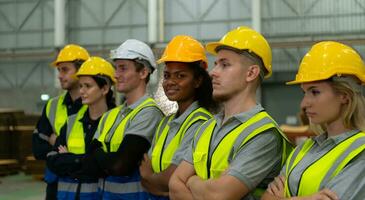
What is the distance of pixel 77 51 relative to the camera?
4812mm

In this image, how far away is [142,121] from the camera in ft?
11.8

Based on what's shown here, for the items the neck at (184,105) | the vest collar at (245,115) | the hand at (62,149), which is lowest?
the hand at (62,149)

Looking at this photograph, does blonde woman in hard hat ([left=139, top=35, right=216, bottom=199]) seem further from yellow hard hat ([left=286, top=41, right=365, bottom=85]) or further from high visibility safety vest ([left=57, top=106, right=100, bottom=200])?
yellow hard hat ([left=286, top=41, right=365, bottom=85])

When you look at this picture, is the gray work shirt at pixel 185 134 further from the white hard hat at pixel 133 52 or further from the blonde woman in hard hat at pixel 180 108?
the white hard hat at pixel 133 52

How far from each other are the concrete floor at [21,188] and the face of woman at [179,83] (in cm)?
682

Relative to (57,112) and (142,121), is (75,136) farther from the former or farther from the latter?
(142,121)

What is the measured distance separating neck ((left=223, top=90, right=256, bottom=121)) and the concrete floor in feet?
24.3

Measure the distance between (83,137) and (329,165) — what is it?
2.30 m

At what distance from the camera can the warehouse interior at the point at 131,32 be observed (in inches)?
518

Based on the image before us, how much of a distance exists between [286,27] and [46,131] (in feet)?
36.7

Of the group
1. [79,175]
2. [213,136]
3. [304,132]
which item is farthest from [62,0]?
[213,136]

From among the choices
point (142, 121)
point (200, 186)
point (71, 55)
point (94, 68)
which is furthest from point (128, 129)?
point (71, 55)

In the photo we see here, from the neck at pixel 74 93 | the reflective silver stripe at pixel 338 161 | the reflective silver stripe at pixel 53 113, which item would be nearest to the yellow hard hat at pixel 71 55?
the neck at pixel 74 93

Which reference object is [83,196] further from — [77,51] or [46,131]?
[77,51]
